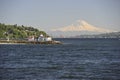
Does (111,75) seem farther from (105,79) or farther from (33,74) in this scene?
(33,74)

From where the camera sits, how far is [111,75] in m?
56.9

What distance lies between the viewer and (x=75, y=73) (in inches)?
2370

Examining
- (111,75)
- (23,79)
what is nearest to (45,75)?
(23,79)

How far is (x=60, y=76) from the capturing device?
5553 cm

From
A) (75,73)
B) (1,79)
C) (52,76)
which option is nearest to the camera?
(1,79)

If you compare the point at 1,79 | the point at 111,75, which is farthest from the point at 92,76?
the point at 1,79

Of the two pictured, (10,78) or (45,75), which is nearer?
(10,78)

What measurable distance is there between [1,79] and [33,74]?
6544 mm

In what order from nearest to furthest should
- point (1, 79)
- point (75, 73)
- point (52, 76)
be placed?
point (1, 79), point (52, 76), point (75, 73)

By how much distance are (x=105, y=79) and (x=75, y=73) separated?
8.24m

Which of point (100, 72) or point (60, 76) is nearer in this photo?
point (60, 76)

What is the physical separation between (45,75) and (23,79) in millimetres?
5185

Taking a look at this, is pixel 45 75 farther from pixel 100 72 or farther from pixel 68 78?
pixel 100 72

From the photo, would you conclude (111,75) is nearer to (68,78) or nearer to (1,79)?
(68,78)
